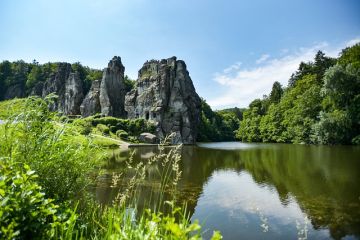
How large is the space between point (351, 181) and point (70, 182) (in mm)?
19034

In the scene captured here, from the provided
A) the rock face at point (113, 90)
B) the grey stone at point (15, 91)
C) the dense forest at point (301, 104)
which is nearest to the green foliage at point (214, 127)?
the dense forest at point (301, 104)

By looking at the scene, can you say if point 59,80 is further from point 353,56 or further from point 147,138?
point 353,56

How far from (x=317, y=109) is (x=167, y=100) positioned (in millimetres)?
42200

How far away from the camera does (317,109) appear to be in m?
72.7

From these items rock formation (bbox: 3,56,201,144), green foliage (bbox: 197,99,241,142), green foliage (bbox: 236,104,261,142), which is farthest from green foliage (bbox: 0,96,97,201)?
green foliage (bbox: 197,99,241,142)

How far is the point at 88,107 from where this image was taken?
95.1 meters

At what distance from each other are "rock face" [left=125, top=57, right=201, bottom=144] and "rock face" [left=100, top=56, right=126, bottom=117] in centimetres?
582

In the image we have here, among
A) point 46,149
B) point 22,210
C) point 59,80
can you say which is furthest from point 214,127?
point 22,210

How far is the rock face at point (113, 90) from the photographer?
91381 mm

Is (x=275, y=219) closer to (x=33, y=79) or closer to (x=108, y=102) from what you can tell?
(x=108, y=102)

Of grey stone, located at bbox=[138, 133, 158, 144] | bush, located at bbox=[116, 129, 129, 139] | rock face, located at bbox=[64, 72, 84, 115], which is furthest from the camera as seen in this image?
rock face, located at bbox=[64, 72, 84, 115]

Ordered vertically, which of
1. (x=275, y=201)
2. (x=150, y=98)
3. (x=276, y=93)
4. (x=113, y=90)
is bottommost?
(x=275, y=201)

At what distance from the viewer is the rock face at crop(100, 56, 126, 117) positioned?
3598 inches

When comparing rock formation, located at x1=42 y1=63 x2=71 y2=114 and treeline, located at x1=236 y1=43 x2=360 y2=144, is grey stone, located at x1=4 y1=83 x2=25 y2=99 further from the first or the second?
treeline, located at x1=236 y1=43 x2=360 y2=144
